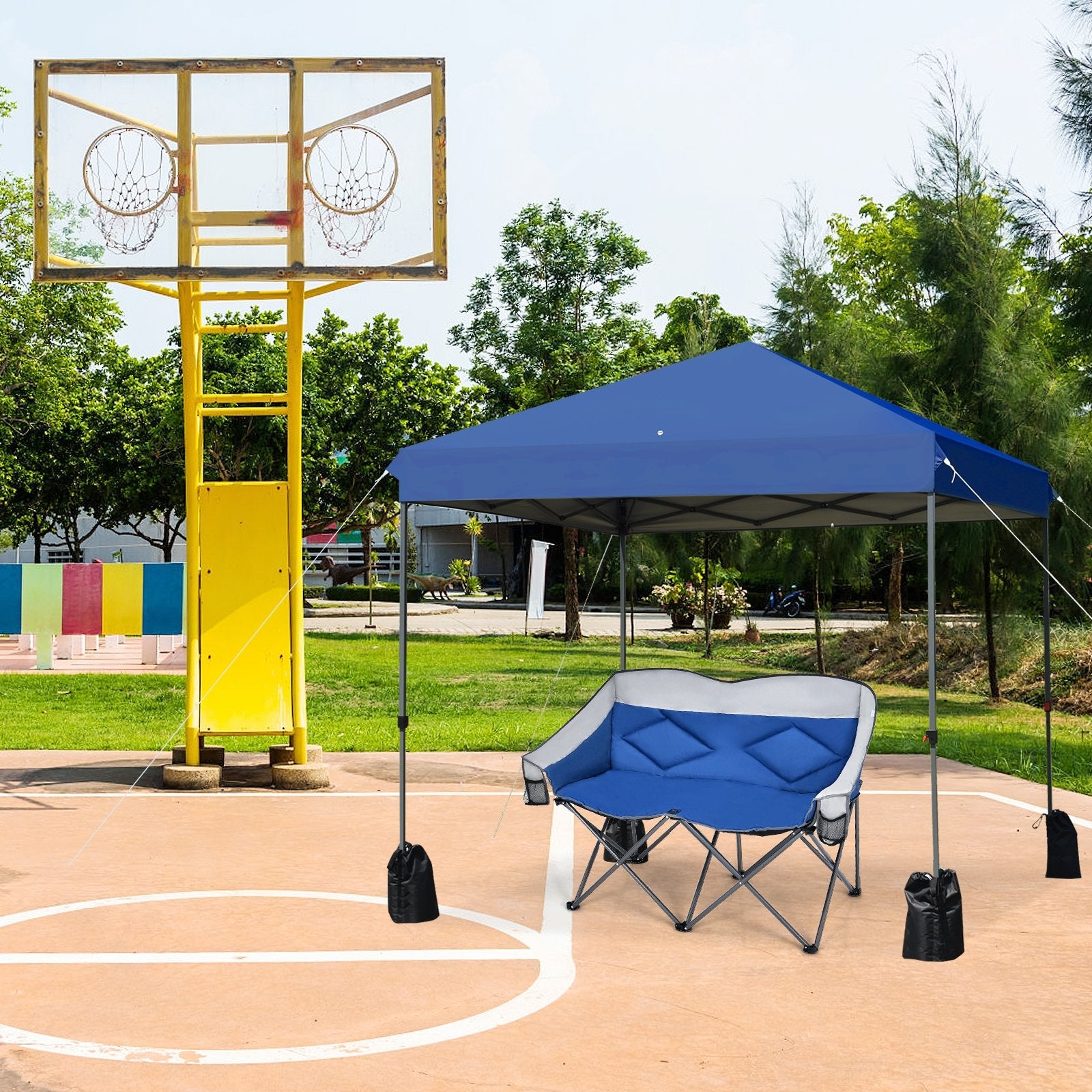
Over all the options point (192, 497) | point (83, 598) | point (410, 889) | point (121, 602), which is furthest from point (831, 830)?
point (83, 598)

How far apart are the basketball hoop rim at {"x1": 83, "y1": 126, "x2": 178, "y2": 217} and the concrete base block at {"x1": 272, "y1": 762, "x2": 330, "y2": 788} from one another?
390cm

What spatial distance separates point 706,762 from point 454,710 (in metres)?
8.42

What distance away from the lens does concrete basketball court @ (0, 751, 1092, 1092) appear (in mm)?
3830

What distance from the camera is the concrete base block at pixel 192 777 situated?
8.91m

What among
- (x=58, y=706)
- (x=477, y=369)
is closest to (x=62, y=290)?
(x=477, y=369)

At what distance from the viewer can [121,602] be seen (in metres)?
17.7

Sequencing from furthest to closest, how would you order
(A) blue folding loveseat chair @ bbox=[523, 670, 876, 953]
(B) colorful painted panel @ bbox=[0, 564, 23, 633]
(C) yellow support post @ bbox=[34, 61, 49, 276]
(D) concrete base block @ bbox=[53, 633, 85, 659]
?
(D) concrete base block @ bbox=[53, 633, 85, 659], (B) colorful painted panel @ bbox=[0, 564, 23, 633], (C) yellow support post @ bbox=[34, 61, 49, 276], (A) blue folding loveseat chair @ bbox=[523, 670, 876, 953]

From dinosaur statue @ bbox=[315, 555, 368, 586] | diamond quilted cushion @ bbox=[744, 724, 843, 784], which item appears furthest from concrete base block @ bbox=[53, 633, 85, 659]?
dinosaur statue @ bbox=[315, 555, 368, 586]

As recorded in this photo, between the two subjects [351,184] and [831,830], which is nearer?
[831,830]

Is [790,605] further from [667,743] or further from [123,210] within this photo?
[667,743]

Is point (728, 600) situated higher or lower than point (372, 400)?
lower

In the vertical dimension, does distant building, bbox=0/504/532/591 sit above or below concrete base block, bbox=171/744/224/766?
above

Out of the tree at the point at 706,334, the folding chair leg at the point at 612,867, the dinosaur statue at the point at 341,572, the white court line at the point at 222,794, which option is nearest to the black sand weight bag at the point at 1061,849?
the folding chair leg at the point at 612,867

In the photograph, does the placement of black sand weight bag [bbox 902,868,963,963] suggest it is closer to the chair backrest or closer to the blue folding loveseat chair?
the blue folding loveseat chair
